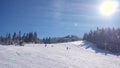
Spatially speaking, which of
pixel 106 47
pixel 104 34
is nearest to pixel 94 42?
pixel 104 34

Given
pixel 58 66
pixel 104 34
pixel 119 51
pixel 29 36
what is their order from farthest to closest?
pixel 29 36 → pixel 104 34 → pixel 119 51 → pixel 58 66

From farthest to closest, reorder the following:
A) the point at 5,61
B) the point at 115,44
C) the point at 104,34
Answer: the point at 104,34 < the point at 115,44 < the point at 5,61

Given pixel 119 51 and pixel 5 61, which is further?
pixel 119 51

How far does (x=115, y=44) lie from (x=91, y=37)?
1294 cm

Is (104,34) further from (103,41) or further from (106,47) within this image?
(106,47)

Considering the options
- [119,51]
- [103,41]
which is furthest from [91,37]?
[119,51]

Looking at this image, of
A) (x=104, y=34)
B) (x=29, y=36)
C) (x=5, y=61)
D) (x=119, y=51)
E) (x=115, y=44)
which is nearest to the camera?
(x=5, y=61)

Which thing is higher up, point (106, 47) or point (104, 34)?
point (104, 34)

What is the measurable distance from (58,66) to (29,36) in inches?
3084

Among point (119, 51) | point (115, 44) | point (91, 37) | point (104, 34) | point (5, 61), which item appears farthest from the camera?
point (91, 37)

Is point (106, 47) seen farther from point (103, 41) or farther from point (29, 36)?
point (29, 36)

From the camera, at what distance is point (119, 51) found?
5641 centimetres

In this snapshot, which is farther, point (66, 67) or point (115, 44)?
point (115, 44)

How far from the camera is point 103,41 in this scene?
6250 centimetres
